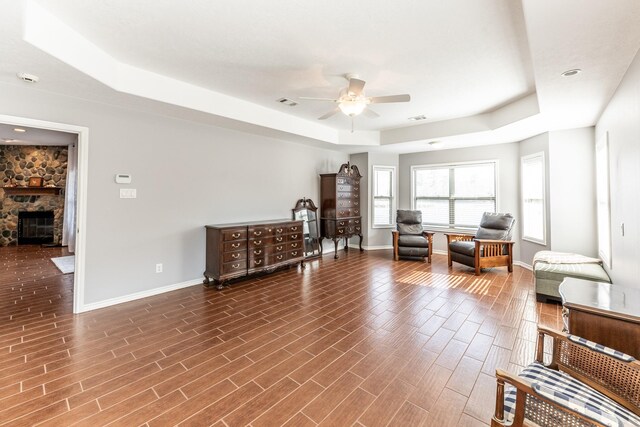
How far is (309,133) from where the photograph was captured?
5371mm

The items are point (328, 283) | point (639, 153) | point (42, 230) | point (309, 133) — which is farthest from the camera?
point (42, 230)

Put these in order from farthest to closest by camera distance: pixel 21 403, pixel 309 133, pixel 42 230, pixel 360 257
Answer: pixel 42 230 < pixel 360 257 < pixel 309 133 < pixel 21 403

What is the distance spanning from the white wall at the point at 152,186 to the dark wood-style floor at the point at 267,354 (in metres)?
0.51

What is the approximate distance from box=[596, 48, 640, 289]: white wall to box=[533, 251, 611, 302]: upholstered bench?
0.24m

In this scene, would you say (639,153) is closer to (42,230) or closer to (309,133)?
(309,133)

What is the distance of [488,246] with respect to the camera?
4.98 m

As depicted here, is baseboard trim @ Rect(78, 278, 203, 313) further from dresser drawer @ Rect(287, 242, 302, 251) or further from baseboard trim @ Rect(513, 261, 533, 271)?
baseboard trim @ Rect(513, 261, 533, 271)

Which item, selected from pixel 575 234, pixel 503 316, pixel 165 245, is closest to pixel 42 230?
pixel 165 245

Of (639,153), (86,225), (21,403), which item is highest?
(639,153)

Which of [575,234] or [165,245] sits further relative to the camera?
[575,234]

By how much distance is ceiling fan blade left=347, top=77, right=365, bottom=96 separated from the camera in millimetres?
2857

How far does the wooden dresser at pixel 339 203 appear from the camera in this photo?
630 centimetres

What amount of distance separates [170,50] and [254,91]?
3.97 feet

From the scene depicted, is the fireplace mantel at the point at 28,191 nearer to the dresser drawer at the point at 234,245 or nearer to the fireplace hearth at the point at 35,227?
the fireplace hearth at the point at 35,227
